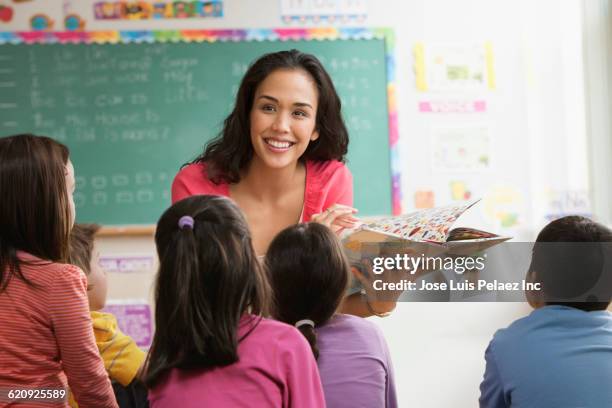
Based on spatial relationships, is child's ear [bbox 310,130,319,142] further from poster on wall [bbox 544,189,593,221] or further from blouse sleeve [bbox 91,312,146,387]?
poster on wall [bbox 544,189,593,221]

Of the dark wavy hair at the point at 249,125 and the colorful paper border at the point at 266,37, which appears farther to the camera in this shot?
the colorful paper border at the point at 266,37

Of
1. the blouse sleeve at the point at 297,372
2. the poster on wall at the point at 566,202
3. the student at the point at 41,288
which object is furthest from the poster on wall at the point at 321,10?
the blouse sleeve at the point at 297,372

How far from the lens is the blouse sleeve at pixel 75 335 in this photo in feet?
4.56

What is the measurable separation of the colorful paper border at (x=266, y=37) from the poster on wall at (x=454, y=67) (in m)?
0.15

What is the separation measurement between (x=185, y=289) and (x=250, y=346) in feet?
0.48

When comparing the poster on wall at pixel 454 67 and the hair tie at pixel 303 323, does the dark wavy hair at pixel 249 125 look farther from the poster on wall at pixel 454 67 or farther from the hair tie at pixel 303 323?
the poster on wall at pixel 454 67

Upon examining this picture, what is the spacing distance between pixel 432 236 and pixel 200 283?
510mm

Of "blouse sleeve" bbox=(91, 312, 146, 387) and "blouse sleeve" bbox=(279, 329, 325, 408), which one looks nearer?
"blouse sleeve" bbox=(279, 329, 325, 408)

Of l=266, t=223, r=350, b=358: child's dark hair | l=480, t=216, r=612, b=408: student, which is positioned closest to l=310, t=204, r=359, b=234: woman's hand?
l=266, t=223, r=350, b=358: child's dark hair

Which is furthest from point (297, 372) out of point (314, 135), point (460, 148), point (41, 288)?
point (460, 148)

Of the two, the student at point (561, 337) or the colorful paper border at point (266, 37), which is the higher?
the colorful paper border at point (266, 37)

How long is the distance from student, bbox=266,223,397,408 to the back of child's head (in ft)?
1.33

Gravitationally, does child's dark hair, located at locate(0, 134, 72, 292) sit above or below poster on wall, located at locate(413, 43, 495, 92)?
below

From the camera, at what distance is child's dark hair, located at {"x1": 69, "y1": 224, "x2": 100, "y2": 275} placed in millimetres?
2020
